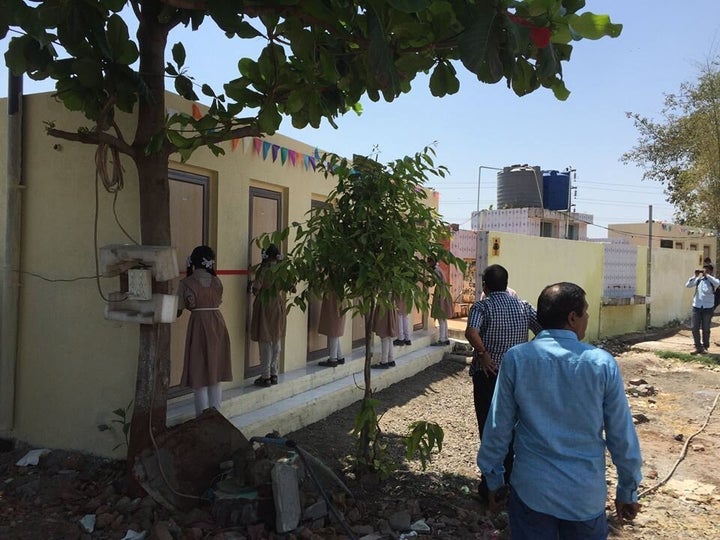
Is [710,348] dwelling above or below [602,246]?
below

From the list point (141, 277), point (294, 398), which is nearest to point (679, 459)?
point (294, 398)

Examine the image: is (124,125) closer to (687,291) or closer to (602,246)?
(602,246)

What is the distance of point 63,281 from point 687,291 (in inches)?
781

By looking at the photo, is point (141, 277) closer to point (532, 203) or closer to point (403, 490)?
point (403, 490)

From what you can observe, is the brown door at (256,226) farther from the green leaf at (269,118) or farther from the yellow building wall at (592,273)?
the yellow building wall at (592,273)

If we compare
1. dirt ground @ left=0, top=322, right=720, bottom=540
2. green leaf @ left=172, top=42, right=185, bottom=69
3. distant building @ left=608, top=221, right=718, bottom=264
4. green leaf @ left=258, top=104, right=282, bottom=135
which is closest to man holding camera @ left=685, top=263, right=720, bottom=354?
dirt ground @ left=0, top=322, right=720, bottom=540

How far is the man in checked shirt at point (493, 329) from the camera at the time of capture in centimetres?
422

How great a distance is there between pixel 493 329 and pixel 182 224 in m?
2.95

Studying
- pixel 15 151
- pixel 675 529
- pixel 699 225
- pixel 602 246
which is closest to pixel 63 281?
pixel 15 151

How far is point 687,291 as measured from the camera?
19453 millimetres

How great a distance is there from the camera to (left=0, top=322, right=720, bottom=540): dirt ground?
3.71 meters

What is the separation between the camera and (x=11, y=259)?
484cm

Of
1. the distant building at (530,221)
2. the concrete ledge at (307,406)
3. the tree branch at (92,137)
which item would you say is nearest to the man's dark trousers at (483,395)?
the concrete ledge at (307,406)

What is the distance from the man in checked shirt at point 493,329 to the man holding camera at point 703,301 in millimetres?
8858
